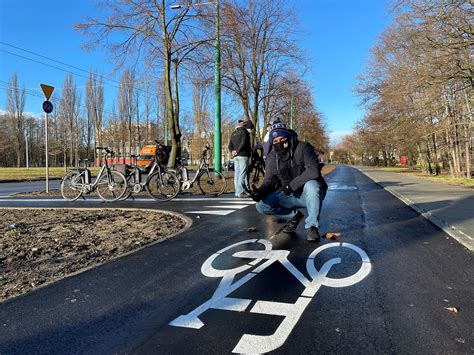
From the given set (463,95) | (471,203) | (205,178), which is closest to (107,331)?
(205,178)

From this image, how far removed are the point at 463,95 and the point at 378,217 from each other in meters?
16.3

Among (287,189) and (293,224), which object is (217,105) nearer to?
(293,224)

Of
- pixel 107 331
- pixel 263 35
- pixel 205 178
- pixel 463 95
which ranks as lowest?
pixel 107 331

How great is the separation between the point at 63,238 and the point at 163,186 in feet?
15.7

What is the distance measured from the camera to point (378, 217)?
7.67 metres

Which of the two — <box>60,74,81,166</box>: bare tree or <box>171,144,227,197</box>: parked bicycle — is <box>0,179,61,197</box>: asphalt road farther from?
<box>60,74,81,166</box>: bare tree

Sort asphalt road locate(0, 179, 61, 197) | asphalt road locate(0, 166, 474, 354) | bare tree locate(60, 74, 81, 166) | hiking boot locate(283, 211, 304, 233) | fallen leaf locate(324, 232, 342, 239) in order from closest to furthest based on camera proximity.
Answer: asphalt road locate(0, 166, 474, 354), fallen leaf locate(324, 232, 342, 239), hiking boot locate(283, 211, 304, 233), asphalt road locate(0, 179, 61, 197), bare tree locate(60, 74, 81, 166)

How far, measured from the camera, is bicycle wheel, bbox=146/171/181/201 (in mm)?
10508

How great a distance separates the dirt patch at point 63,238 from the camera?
4273 millimetres

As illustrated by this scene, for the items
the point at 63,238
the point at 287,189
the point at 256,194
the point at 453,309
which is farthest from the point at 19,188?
the point at 453,309

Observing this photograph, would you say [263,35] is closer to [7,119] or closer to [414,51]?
[414,51]

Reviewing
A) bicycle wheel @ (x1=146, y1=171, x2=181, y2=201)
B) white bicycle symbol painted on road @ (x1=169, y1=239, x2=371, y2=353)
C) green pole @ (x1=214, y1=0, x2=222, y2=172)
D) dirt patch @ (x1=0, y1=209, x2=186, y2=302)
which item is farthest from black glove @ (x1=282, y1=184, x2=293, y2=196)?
green pole @ (x1=214, y1=0, x2=222, y2=172)

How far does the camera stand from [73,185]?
10.9 m

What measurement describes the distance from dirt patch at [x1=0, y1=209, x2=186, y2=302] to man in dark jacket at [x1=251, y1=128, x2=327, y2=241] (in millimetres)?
1780
